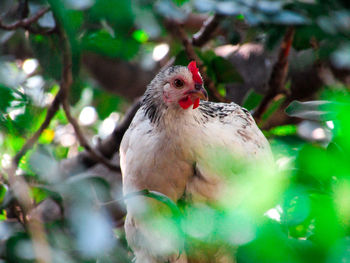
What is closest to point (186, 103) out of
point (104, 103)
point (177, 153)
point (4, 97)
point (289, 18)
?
point (177, 153)

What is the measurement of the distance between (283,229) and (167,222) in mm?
664

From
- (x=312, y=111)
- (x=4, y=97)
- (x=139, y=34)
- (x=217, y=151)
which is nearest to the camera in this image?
(x=312, y=111)

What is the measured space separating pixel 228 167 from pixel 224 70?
1.46 m

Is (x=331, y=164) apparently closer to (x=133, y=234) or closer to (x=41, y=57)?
(x=133, y=234)

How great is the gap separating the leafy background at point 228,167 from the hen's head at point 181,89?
0.76ft

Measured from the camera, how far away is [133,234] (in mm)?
2205

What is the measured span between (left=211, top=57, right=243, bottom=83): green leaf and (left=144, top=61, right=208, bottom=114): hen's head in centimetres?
77

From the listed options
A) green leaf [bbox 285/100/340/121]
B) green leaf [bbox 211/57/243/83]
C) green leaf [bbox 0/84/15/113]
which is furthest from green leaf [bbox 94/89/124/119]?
green leaf [bbox 285/100/340/121]

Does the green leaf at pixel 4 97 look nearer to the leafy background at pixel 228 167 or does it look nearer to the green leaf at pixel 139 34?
the leafy background at pixel 228 167

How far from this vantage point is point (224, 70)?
9.63 ft

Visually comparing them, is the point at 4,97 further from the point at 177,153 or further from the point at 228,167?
the point at 177,153

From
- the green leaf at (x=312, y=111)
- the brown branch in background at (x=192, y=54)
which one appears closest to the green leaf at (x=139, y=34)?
the brown branch in background at (x=192, y=54)

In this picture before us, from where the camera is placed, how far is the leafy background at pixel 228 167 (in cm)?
92

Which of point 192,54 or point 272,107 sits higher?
point 192,54
